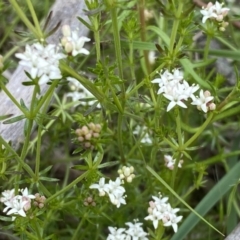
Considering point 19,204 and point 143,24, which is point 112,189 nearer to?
point 19,204

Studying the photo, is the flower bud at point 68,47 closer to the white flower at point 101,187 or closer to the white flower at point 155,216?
the white flower at point 101,187

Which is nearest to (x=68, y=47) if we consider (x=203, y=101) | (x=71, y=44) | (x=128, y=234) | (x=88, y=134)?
(x=71, y=44)

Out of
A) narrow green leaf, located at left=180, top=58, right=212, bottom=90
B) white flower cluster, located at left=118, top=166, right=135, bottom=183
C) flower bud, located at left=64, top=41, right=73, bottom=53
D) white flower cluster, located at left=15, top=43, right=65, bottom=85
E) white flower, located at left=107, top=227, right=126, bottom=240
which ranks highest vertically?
flower bud, located at left=64, top=41, right=73, bottom=53

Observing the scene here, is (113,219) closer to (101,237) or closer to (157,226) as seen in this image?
(101,237)

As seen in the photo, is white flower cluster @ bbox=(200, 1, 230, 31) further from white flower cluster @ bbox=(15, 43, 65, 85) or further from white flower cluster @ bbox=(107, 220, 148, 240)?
white flower cluster @ bbox=(107, 220, 148, 240)

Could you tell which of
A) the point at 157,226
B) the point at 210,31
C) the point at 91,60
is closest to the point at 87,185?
the point at 157,226

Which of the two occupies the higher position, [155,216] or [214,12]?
[214,12]

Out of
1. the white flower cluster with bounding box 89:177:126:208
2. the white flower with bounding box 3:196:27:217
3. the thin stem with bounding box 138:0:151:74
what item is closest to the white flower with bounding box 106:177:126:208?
the white flower cluster with bounding box 89:177:126:208

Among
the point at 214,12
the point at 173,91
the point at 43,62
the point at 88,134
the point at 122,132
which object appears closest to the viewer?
the point at 43,62
